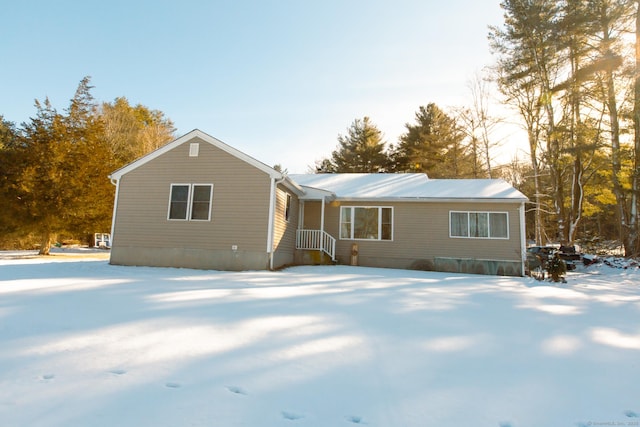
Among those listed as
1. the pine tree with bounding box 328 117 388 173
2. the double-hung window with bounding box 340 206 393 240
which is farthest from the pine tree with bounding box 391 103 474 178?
the double-hung window with bounding box 340 206 393 240

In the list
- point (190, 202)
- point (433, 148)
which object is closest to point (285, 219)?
point (190, 202)

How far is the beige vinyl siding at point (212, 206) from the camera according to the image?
10.9 meters

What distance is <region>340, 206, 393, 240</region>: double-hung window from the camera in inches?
532

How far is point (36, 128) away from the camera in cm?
1731

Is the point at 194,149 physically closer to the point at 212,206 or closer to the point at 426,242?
the point at 212,206

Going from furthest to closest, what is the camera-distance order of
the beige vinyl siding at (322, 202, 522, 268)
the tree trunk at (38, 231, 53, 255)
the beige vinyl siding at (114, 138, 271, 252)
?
the tree trunk at (38, 231, 53, 255) → the beige vinyl siding at (322, 202, 522, 268) → the beige vinyl siding at (114, 138, 271, 252)

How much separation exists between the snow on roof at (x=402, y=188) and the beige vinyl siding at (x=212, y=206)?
2965mm

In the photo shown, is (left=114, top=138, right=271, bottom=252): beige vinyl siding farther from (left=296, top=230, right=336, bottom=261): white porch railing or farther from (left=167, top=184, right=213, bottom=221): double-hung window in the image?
(left=296, top=230, right=336, bottom=261): white porch railing

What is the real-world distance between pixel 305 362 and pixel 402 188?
40.0 feet

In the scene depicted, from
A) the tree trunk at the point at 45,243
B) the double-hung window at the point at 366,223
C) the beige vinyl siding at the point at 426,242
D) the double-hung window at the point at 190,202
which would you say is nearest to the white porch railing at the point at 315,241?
the beige vinyl siding at the point at 426,242

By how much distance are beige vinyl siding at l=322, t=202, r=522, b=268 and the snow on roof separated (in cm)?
34

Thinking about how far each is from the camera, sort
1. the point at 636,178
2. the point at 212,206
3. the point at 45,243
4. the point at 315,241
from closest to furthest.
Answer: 1. the point at 212,206
2. the point at 315,241
3. the point at 636,178
4. the point at 45,243

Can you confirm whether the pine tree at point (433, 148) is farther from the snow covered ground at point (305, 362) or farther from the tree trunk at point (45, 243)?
the tree trunk at point (45, 243)

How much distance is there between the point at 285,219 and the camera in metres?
12.1
